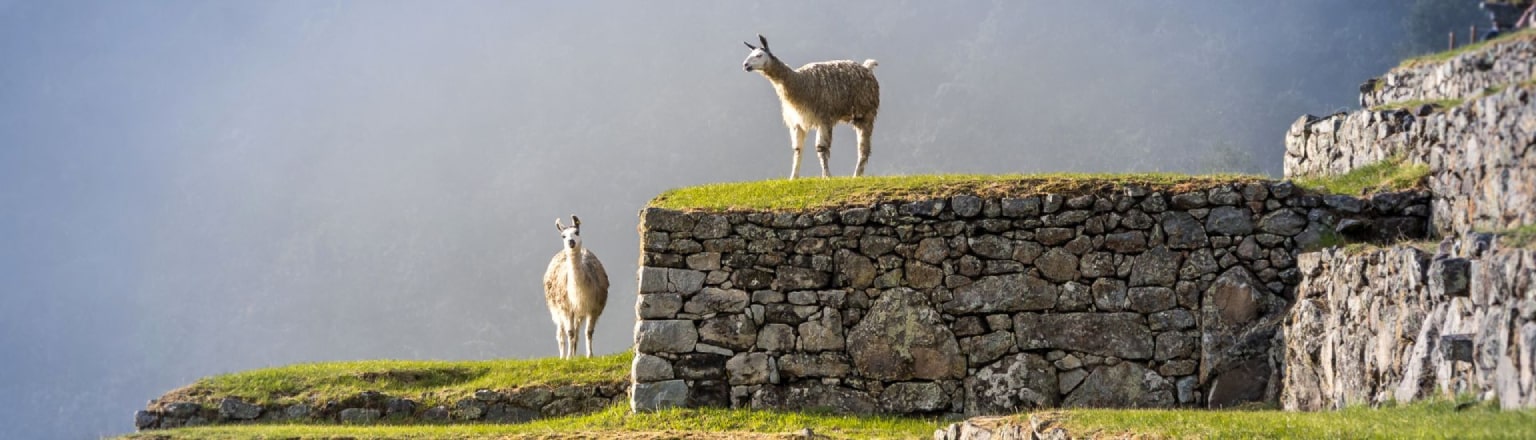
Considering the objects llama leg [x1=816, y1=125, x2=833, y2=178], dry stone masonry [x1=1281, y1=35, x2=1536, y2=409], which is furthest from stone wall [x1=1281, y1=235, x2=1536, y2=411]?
llama leg [x1=816, y1=125, x2=833, y2=178]

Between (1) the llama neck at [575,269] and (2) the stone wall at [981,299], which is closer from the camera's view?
(2) the stone wall at [981,299]

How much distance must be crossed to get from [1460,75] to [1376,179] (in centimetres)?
239

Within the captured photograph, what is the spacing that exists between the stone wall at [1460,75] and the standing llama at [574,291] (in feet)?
33.4

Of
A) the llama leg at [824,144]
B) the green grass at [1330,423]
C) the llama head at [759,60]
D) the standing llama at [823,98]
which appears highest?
the llama head at [759,60]

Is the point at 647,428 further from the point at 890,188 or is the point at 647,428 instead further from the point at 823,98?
the point at 823,98

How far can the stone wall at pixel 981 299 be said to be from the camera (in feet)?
48.6

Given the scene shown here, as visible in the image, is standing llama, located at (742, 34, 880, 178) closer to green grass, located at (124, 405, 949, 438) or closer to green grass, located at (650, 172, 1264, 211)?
green grass, located at (650, 172, 1264, 211)

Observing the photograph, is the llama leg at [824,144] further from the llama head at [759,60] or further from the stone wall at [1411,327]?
the stone wall at [1411,327]

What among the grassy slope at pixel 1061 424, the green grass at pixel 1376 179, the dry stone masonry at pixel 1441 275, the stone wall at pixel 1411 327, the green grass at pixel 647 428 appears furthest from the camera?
the green grass at pixel 1376 179

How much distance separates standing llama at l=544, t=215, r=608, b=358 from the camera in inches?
811

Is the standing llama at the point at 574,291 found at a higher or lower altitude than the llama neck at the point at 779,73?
lower

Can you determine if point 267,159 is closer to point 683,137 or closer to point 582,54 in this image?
point 582,54

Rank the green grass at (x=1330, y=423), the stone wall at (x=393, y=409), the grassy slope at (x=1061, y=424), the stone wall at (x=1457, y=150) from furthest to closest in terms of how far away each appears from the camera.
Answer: the stone wall at (x=393, y=409) < the stone wall at (x=1457, y=150) < the grassy slope at (x=1061, y=424) < the green grass at (x=1330, y=423)

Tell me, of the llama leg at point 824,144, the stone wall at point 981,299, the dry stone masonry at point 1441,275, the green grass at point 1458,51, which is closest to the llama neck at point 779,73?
the llama leg at point 824,144
